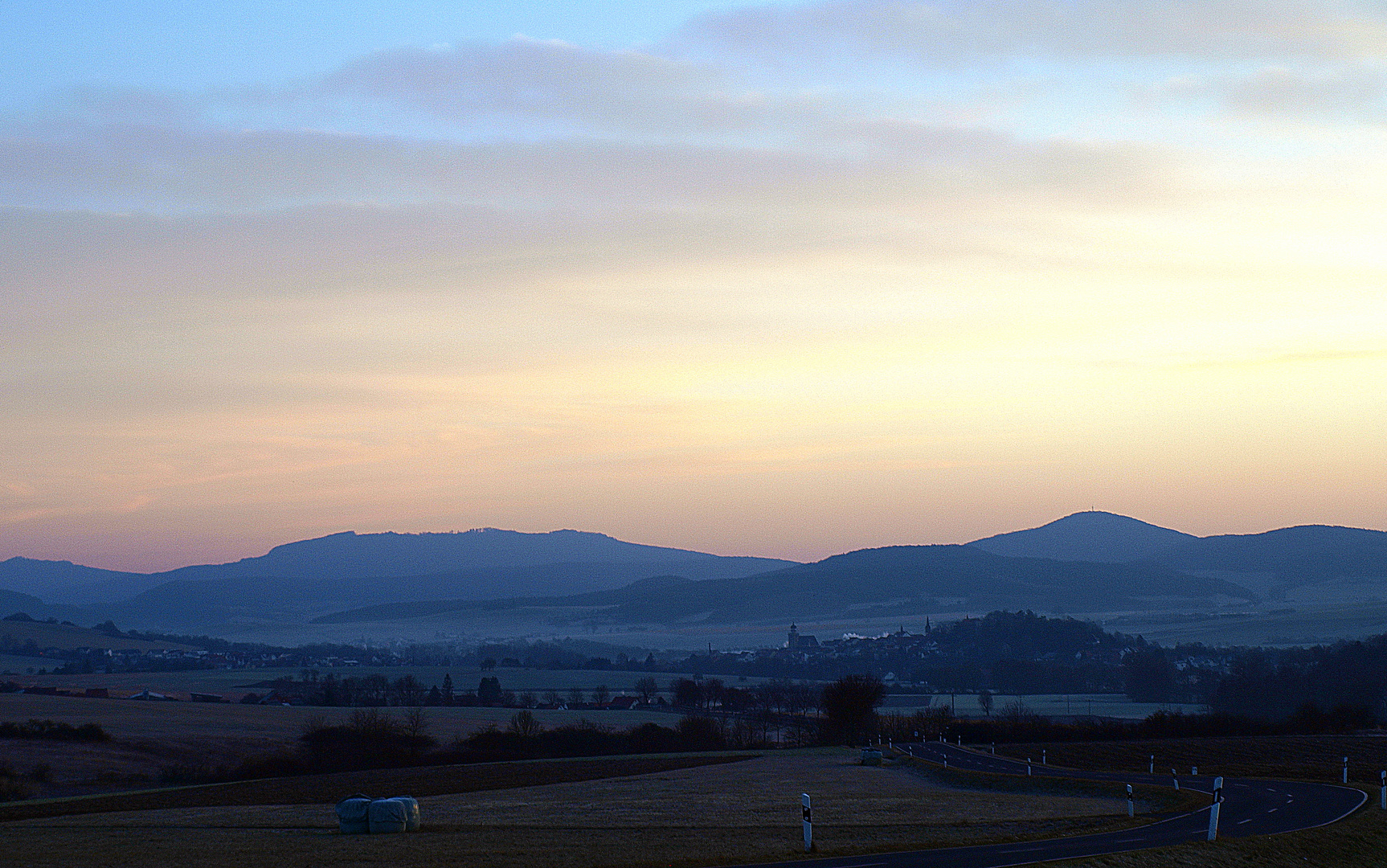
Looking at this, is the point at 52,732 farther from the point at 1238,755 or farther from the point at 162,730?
the point at 1238,755

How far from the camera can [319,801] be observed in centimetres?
5678

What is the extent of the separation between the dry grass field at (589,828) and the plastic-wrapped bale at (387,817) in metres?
0.85

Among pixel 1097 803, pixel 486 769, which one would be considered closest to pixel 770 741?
pixel 486 769

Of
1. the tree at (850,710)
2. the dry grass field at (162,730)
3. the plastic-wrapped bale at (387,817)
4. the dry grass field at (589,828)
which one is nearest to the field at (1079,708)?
the tree at (850,710)

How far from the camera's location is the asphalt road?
27.2 m

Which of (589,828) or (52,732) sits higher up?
(589,828)

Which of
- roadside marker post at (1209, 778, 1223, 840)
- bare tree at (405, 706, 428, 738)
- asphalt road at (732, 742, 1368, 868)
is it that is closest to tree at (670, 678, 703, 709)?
bare tree at (405, 706, 428, 738)

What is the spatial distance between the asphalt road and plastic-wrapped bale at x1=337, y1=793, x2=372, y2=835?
1660 centimetres


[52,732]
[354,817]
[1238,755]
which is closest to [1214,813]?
[354,817]

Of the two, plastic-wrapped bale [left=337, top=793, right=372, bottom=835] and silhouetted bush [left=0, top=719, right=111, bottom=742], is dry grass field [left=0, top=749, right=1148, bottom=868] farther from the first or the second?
silhouetted bush [left=0, top=719, right=111, bottom=742]

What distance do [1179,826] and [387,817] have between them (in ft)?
77.0

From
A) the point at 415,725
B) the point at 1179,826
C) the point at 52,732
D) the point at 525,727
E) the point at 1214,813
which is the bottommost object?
the point at 525,727

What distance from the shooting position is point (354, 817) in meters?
37.6

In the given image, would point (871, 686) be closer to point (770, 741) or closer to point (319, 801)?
point (770, 741)
